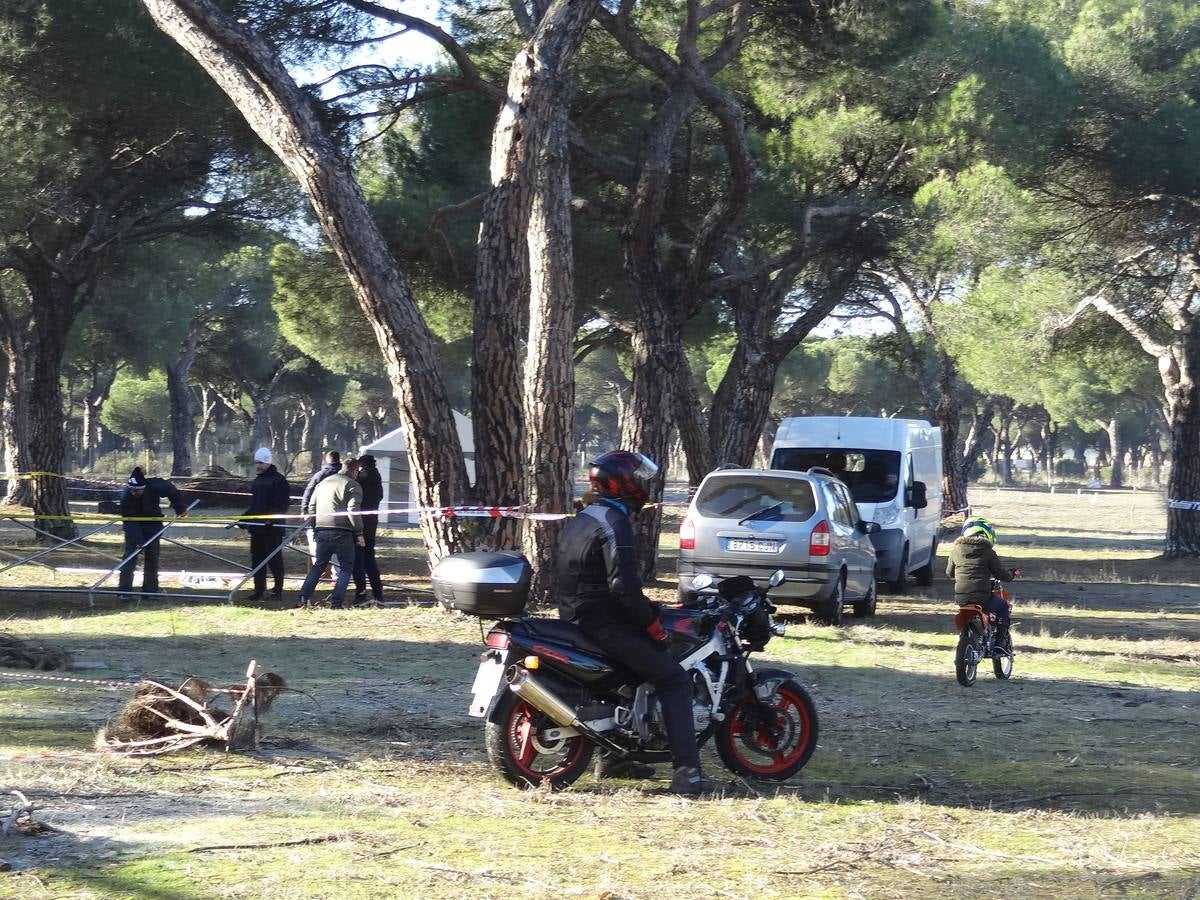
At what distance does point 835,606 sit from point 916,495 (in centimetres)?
510

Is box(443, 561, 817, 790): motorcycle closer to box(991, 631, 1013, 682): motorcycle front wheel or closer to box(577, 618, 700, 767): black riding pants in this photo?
box(577, 618, 700, 767): black riding pants

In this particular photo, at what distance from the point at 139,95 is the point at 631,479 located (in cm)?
1537

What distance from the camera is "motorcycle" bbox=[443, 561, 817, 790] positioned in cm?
680

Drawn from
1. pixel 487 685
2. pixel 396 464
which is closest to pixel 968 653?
pixel 487 685

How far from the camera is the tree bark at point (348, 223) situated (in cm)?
1388

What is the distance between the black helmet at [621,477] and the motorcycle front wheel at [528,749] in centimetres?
103

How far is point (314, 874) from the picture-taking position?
5188mm

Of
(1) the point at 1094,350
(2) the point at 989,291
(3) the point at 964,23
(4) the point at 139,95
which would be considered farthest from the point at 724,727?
(1) the point at 1094,350

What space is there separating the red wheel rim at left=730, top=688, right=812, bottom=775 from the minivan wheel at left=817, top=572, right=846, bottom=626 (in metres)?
7.43

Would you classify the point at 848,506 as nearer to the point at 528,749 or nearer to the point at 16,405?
the point at 528,749

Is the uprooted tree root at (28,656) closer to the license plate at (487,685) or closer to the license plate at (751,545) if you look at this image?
the license plate at (487,685)

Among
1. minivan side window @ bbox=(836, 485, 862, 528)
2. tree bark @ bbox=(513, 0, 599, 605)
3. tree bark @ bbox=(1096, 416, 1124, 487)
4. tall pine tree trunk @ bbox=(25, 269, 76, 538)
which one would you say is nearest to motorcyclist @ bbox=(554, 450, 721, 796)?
tree bark @ bbox=(513, 0, 599, 605)

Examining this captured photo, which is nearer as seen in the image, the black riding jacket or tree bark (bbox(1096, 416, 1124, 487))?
the black riding jacket

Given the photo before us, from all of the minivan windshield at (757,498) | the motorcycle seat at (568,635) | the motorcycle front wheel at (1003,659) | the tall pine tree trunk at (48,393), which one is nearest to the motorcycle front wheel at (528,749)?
the motorcycle seat at (568,635)
